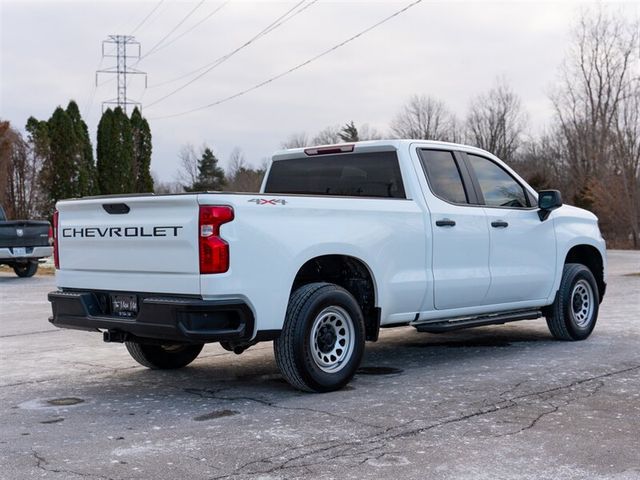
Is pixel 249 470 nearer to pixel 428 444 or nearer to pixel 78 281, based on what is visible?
pixel 428 444

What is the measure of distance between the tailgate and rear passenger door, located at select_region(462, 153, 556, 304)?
3283mm

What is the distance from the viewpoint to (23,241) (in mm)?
20016

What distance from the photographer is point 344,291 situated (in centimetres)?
657

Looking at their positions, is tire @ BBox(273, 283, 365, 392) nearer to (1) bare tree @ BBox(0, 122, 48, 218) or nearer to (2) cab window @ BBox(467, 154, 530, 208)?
(2) cab window @ BBox(467, 154, 530, 208)

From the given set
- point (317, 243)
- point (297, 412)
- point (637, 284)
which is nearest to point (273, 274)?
point (317, 243)

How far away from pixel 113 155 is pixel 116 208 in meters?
46.6

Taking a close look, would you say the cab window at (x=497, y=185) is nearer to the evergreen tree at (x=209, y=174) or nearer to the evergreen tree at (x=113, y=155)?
the evergreen tree at (x=113, y=155)

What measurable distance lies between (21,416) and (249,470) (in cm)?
221

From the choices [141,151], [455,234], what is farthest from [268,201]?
[141,151]

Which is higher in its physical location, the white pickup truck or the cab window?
the cab window

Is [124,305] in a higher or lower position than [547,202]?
lower

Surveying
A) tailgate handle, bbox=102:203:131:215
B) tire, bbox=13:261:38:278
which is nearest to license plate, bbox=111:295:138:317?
tailgate handle, bbox=102:203:131:215

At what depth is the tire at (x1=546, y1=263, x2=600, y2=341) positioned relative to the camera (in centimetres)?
895

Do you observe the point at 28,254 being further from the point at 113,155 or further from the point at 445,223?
the point at 113,155
